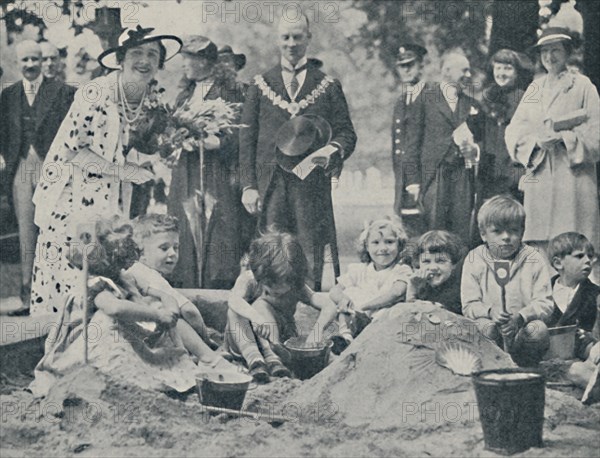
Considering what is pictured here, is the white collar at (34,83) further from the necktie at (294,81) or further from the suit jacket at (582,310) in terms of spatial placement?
the suit jacket at (582,310)

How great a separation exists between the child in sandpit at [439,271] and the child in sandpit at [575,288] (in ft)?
2.25

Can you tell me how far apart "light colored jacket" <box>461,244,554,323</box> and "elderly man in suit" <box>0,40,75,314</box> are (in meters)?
3.18

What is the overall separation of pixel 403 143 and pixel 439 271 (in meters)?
0.96

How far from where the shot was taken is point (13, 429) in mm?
6734

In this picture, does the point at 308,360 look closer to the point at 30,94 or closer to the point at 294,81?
the point at 294,81

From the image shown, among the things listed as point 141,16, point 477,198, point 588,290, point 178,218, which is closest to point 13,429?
point 178,218

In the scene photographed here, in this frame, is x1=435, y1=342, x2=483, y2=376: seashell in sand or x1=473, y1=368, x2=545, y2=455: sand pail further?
x1=435, y1=342, x2=483, y2=376: seashell in sand

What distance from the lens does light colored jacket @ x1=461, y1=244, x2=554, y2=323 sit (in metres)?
6.81

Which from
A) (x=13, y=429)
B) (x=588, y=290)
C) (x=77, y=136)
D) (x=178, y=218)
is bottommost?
(x=13, y=429)

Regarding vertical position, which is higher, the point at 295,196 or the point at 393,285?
the point at 295,196

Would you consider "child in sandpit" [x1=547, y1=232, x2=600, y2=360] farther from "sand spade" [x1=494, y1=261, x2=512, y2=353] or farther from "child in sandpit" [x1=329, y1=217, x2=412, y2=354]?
"child in sandpit" [x1=329, y1=217, x2=412, y2=354]

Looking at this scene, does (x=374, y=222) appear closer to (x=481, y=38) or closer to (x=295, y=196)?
(x=295, y=196)

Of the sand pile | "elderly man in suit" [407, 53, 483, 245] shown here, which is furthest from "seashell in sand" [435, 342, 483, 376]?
"elderly man in suit" [407, 53, 483, 245]

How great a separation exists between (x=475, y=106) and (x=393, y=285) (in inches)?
56.6
